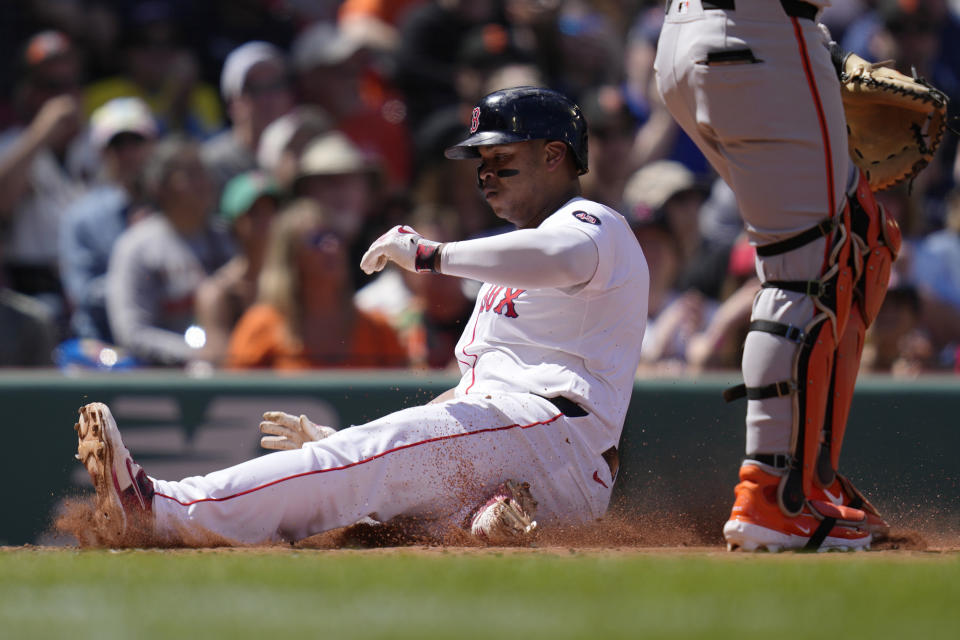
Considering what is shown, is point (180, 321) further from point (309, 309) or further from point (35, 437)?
point (35, 437)

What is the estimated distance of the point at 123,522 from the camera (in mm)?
4191

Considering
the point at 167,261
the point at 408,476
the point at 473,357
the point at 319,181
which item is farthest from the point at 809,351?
the point at 319,181

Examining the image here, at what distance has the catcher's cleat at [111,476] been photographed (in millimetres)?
4105

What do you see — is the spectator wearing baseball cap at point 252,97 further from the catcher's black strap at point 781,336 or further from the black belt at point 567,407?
the catcher's black strap at point 781,336

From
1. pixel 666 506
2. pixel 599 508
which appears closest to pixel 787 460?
pixel 599 508

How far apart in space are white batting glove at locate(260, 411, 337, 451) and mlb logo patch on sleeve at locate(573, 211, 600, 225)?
3.84 feet

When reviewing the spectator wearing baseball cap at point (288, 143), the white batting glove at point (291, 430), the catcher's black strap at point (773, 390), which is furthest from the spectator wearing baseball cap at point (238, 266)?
the catcher's black strap at point (773, 390)

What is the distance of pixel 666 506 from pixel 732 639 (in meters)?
2.77

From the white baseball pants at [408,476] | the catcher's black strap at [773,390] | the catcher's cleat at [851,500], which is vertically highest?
the catcher's black strap at [773,390]

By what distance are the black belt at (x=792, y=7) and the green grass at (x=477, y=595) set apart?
66.8 inches

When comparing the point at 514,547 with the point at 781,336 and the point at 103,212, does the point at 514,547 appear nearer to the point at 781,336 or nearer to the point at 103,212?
the point at 781,336

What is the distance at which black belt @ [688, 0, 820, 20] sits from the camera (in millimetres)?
4252

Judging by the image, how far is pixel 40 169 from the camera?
8523 millimetres

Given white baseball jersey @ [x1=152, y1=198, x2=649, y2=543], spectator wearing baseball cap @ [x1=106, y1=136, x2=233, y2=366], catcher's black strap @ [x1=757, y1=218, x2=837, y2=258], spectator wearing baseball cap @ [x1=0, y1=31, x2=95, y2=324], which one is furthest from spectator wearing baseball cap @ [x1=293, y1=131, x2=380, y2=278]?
catcher's black strap @ [x1=757, y1=218, x2=837, y2=258]
